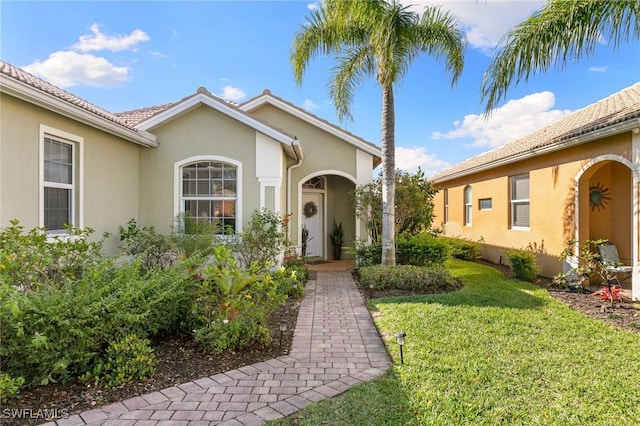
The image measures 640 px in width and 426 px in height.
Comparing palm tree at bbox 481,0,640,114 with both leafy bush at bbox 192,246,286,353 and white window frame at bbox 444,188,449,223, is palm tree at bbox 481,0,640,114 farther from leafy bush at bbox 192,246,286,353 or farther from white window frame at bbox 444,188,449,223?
white window frame at bbox 444,188,449,223

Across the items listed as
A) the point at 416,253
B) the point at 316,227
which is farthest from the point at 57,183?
the point at 416,253

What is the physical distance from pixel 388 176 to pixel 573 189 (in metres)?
5.27

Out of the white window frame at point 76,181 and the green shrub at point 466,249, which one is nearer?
the white window frame at point 76,181

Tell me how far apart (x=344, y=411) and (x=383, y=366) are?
1.35 m

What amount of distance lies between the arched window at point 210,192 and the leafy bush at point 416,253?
4.69 m

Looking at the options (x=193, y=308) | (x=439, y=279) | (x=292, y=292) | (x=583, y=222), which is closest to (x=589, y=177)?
(x=583, y=222)

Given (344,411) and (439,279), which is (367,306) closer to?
(439,279)

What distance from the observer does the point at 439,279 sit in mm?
9945

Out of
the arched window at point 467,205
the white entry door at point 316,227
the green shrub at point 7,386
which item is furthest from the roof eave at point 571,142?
the green shrub at point 7,386

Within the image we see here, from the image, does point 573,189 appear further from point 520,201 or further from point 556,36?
point 556,36

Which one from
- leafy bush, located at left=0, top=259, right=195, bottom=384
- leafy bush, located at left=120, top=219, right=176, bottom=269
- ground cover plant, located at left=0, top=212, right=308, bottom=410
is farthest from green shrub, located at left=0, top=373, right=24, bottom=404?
leafy bush, located at left=120, top=219, right=176, bottom=269

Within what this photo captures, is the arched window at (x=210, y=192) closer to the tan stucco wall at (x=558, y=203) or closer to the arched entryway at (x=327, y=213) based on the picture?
the arched entryway at (x=327, y=213)

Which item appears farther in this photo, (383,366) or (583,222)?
(583,222)

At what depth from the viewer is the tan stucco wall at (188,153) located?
10.5 meters
